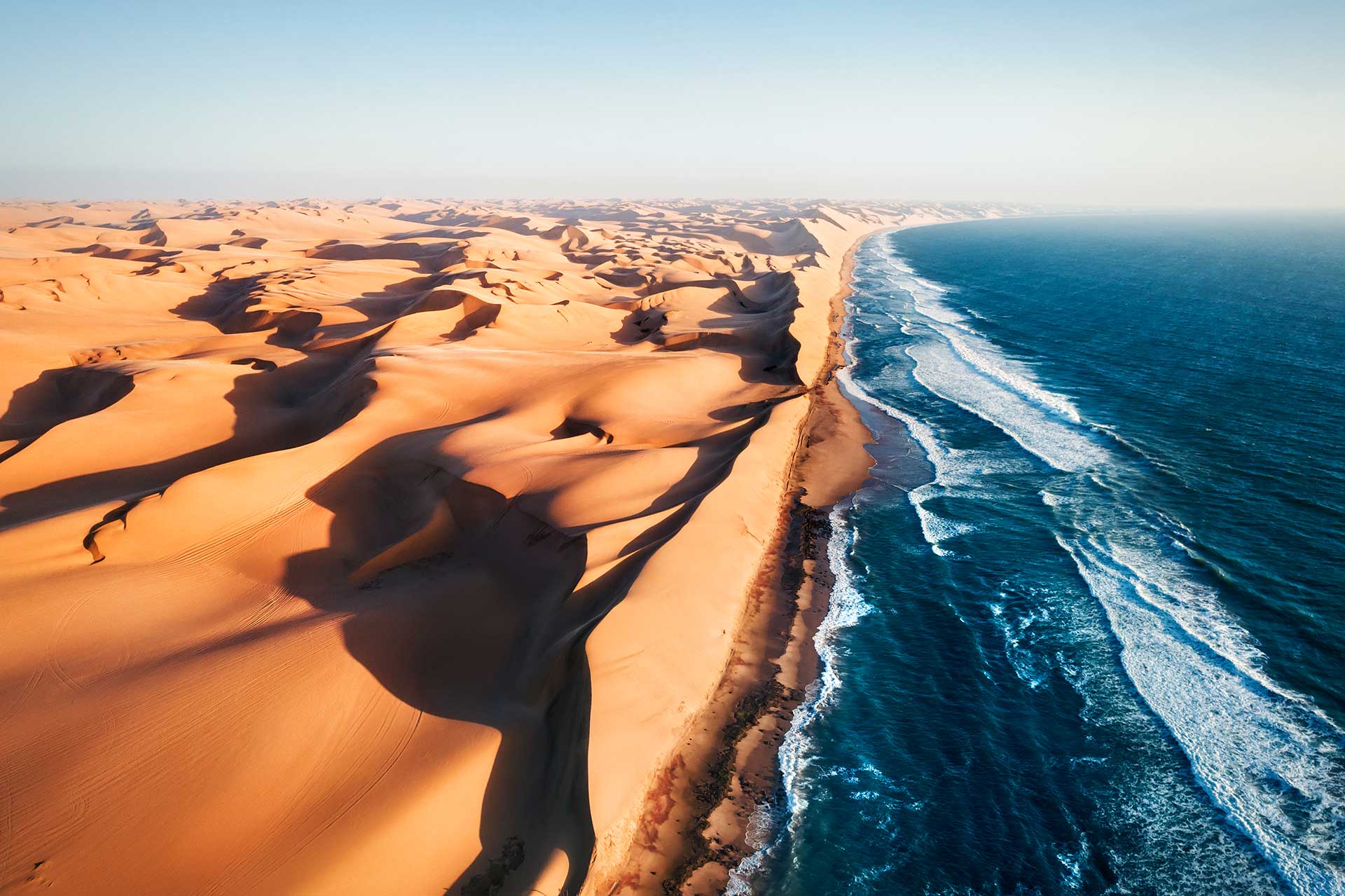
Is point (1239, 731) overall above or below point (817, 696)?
above

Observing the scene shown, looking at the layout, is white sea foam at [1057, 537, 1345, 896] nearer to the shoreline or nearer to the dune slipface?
the shoreline

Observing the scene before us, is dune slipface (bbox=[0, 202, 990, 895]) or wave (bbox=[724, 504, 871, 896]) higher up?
dune slipface (bbox=[0, 202, 990, 895])

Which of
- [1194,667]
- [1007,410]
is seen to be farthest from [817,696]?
[1007,410]

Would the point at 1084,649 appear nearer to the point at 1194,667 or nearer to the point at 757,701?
the point at 1194,667

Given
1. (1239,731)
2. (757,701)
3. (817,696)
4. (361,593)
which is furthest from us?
(361,593)

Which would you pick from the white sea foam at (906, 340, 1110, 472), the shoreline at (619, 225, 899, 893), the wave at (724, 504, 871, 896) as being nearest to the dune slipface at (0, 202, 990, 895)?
the shoreline at (619, 225, 899, 893)

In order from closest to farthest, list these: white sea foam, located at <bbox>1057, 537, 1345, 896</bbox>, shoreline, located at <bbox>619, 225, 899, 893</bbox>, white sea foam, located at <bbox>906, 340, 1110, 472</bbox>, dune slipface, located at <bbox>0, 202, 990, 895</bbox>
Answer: dune slipface, located at <bbox>0, 202, 990, 895</bbox>
white sea foam, located at <bbox>1057, 537, 1345, 896</bbox>
shoreline, located at <bbox>619, 225, 899, 893</bbox>
white sea foam, located at <bbox>906, 340, 1110, 472</bbox>

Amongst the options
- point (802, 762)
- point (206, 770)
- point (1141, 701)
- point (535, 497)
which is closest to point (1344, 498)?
point (1141, 701)
